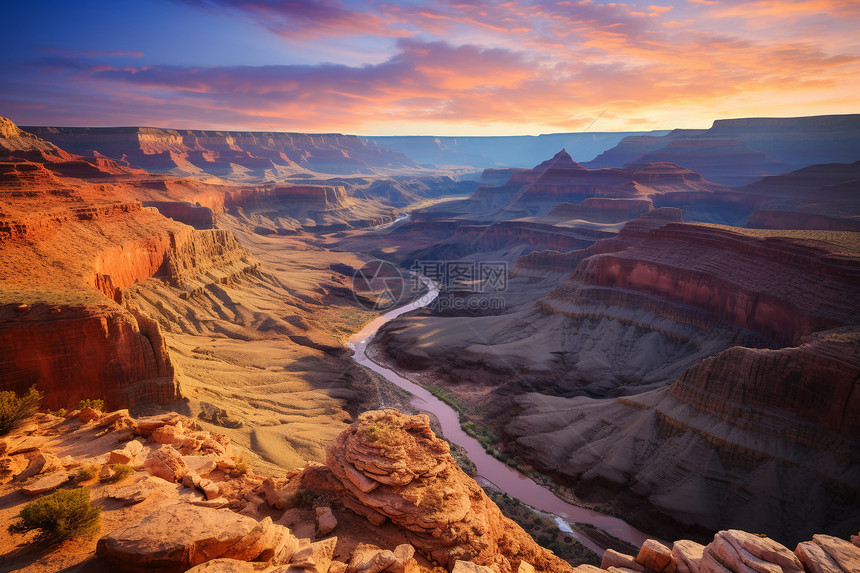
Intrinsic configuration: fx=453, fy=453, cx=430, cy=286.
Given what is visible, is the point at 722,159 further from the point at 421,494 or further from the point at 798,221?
the point at 421,494

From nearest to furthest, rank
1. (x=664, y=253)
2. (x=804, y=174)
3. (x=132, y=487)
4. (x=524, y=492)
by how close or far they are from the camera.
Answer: (x=132, y=487)
(x=524, y=492)
(x=664, y=253)
(x=804, y=174)

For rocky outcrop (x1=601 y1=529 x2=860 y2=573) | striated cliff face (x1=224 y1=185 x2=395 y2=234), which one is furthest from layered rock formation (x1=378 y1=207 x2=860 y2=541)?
striated cliff face (x1=224 y1=185 x2=395 y2=234)

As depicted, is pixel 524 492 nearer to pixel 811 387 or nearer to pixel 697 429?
pixel 697 429

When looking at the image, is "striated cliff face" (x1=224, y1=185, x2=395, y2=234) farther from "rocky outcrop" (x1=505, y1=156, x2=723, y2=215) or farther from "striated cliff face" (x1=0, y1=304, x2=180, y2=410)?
"striated cliff face" (x1=0, y1=304, x2=180, y2=410)

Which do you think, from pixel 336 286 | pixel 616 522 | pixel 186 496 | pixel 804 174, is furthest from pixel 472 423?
pixel 804 174

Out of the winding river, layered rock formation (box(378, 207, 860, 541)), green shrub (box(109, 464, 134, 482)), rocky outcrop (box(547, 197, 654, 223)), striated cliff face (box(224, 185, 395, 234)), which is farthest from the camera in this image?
striated cliff face (box(224, 185, 395, 234))

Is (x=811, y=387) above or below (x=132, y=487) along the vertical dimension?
below
